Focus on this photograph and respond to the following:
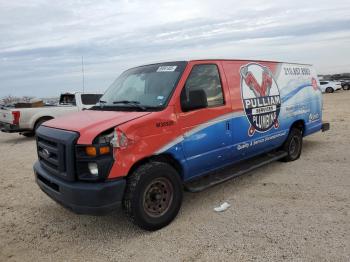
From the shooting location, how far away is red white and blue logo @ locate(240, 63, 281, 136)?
549cm

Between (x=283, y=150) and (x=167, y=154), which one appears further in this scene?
(x=283, y=150)

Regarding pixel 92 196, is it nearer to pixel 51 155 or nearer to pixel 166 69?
pixel 51 155

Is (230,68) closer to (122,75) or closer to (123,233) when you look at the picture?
(122,75)

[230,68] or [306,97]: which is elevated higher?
[230,68]

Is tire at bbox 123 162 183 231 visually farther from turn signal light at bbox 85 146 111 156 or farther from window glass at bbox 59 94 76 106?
window glass at bbox 59 94 76 106

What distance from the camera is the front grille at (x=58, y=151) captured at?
3771mm

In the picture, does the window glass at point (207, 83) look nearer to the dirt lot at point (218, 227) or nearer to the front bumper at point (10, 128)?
the dirt lot at point (218, 227)

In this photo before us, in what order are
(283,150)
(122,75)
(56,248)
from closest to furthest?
(56,248) → (122,75) → (283,150)

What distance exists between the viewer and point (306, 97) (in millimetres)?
7223

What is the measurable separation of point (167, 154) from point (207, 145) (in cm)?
71

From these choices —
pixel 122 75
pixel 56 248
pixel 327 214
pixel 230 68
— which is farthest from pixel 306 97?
pixel 56 248

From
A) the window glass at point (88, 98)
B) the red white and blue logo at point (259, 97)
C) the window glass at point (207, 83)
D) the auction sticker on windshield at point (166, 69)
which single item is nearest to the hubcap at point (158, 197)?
the window glass at point (207, 83)

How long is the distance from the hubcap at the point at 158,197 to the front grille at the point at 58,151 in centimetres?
92

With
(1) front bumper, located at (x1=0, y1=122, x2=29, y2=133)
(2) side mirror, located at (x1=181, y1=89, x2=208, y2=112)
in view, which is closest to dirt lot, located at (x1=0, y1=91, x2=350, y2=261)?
(2) side mirror, located at (x1=181, y1=89, x2=208, y2=112)
